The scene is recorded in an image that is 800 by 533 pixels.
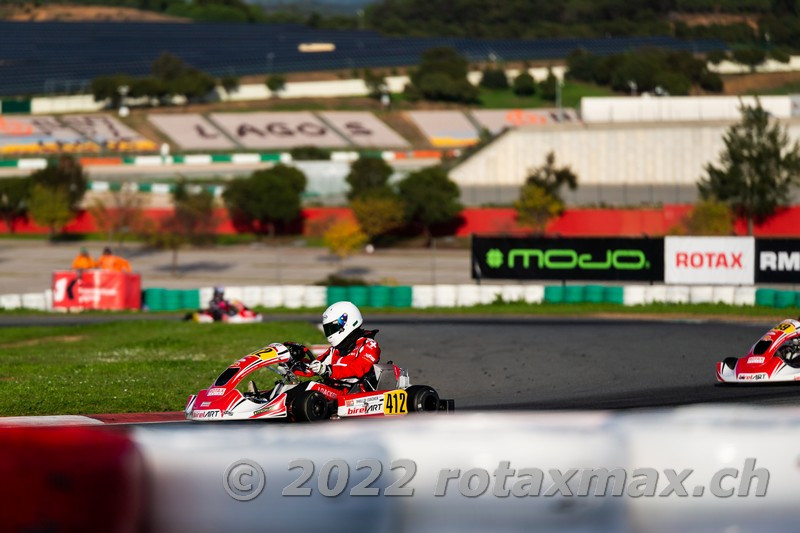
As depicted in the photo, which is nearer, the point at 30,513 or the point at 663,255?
the point at 30,513

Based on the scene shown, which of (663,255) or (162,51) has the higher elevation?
(162,51)

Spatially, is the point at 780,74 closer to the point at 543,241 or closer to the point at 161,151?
the point at 161,151

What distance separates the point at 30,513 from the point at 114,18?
563 ft

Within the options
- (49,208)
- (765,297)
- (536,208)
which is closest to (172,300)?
(765,297)

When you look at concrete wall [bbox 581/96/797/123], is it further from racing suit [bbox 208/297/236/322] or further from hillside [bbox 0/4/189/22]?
hillside [bbox 0/4/189/22]

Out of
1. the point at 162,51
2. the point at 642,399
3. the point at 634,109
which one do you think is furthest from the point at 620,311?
the point at 162,51

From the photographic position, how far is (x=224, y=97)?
119 metres

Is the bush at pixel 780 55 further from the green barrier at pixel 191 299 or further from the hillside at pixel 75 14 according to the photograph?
the green barrier at pixel 191 299

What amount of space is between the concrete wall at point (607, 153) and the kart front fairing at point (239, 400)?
57.4m

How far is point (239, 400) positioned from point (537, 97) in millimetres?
115693

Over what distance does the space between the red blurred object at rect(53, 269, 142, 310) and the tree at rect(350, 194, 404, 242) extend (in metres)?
25.2

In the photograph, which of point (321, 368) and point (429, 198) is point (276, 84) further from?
point (321, 368)

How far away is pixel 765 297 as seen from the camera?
34.7 metres

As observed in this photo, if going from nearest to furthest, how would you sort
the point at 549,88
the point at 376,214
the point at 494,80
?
the point at 376,214
the point at 549,88
the point at 494,80
